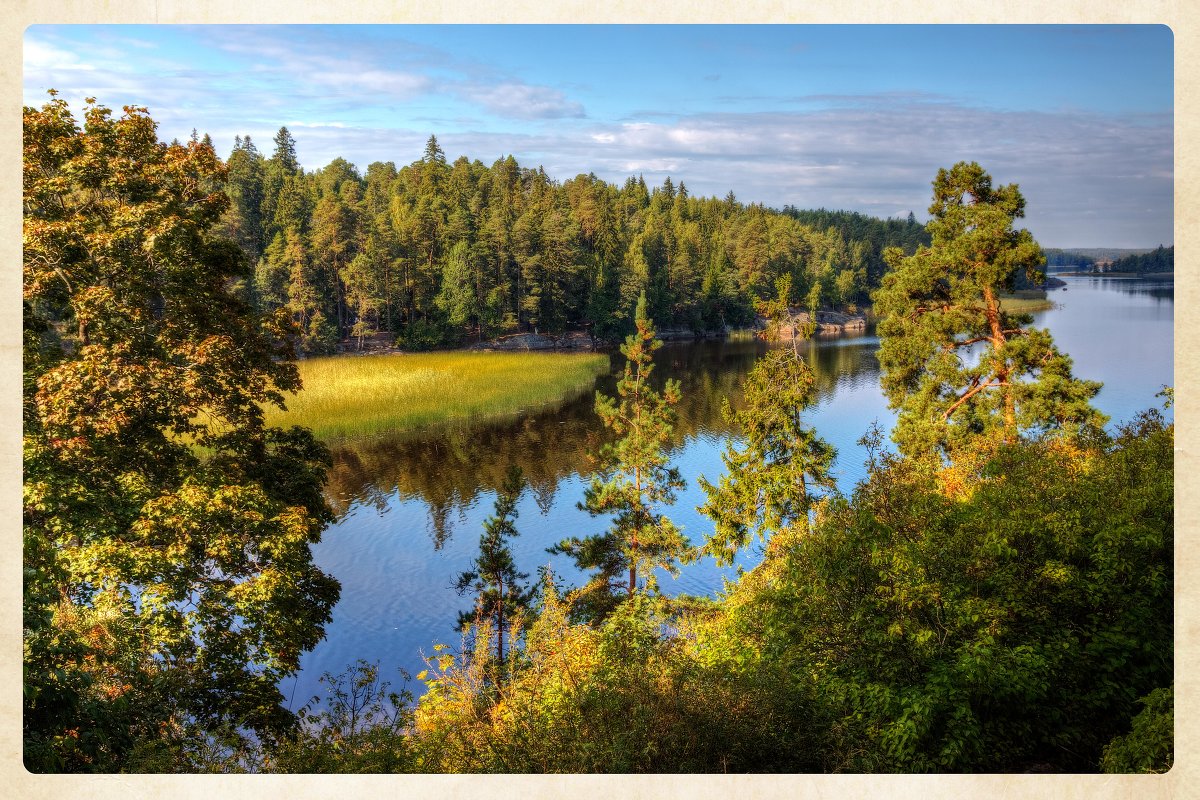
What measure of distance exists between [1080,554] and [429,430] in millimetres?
12095

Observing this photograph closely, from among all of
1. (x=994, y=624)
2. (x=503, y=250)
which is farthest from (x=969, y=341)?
(x=503, y=250)

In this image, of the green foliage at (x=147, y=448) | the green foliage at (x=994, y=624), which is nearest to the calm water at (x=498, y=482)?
the green foliage at (x=994, y=624)

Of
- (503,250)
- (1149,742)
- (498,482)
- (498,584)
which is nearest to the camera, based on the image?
(1149,742)


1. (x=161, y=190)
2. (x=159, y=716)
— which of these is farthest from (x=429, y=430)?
(x=159, y=716)

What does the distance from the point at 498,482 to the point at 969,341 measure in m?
7.87

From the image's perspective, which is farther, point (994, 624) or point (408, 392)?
point (408, 392)

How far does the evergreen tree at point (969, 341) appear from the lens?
1027 centimetres

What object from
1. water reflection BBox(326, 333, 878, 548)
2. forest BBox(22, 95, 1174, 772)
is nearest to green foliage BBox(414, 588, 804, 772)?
forest BBox(22, 95, 1174, 772)

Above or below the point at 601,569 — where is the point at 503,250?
above

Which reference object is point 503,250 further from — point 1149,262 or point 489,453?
point 1149,262

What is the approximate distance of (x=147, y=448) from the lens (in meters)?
7.22

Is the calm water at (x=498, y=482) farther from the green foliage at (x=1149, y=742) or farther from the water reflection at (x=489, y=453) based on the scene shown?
the green foliage at (x=1149, y=742)

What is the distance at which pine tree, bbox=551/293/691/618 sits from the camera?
10766 mm

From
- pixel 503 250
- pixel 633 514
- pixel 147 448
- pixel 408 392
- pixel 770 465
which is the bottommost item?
pixel 633 514
